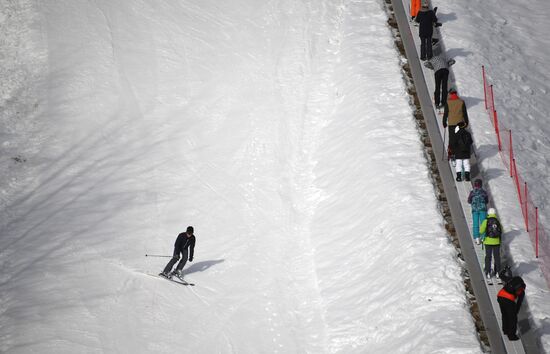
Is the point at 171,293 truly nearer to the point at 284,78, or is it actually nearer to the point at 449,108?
the point at 449,108

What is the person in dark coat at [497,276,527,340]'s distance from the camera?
12562 mm

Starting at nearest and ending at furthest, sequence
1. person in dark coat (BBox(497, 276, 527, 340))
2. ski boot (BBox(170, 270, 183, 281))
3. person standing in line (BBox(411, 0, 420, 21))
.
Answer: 1. person in dark coat (BBox(497, 276, 527, 340))
2. ski boot (BBox(170, 270, 183, 281))
3. person standing in line (BBox(411, 0, 420, 21))

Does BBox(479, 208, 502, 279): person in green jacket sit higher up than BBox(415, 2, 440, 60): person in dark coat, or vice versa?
BBox(415, 2, 440, 60): person in dark coat

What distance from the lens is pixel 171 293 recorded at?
657 inches

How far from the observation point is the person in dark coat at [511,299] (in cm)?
1256

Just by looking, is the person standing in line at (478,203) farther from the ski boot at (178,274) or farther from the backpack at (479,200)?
the ski boot at (178,274)

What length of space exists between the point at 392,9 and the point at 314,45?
11.3 ft

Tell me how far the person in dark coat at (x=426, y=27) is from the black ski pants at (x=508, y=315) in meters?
10.3

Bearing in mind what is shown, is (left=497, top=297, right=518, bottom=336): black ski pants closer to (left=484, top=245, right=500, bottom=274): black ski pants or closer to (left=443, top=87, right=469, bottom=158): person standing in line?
(left=484, top=245, right=500, bottom=274): black ski pants

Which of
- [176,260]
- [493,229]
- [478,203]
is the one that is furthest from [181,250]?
[493,229]

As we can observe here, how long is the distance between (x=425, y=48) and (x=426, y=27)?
4.53 feet

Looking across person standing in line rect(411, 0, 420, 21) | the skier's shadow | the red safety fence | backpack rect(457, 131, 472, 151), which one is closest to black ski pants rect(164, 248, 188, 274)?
the skier's shadow

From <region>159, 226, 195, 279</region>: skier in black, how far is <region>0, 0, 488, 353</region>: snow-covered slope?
407 millimetres

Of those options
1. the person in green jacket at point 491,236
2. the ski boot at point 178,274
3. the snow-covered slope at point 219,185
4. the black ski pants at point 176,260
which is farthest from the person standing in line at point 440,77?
the ski boot at point 178,274
